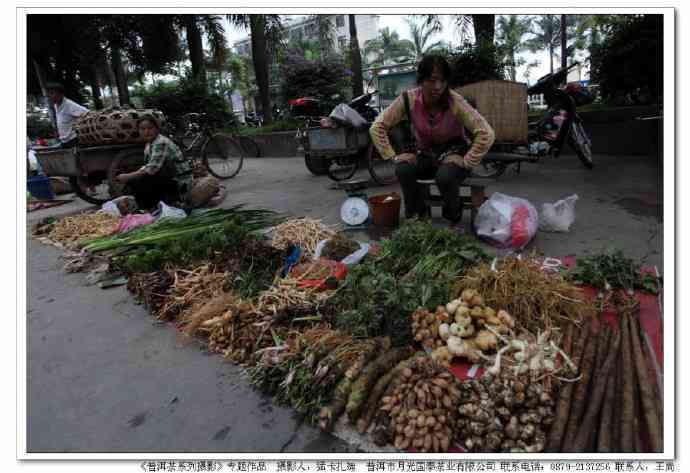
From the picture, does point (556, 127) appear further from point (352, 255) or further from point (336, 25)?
point (336, 25)

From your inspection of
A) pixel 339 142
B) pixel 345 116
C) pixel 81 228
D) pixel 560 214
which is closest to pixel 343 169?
pixel 339 142

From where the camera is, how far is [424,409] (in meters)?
1.65

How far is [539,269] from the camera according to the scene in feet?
8.09

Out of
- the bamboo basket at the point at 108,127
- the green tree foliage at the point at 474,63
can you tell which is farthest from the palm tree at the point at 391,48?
the bamboo basket at the point at 108,127

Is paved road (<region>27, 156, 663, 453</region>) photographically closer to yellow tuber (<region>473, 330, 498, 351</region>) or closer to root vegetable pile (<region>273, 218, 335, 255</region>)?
yellow tuber (<region>473, 330, 498, 351</region>)

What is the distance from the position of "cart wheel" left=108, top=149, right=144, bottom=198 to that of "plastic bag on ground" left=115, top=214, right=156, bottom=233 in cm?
113

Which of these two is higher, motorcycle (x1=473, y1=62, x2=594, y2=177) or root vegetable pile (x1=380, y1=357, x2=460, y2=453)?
motorcycle (x1=473, y1=62, x2=594, y2=177)

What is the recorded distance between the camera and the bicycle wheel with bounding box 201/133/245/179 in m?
8.27

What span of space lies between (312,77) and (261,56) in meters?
1.83

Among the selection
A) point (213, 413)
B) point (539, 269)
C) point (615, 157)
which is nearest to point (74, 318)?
point (213, 413)

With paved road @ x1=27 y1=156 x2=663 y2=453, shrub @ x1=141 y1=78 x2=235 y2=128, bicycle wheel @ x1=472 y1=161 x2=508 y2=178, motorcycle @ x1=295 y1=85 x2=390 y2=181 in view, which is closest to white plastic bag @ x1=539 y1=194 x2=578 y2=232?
paved road @ x1=27 y1=156 x2=663 y2=453

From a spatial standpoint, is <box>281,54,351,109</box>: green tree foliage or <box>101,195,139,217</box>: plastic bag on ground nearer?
<box>101,195,139,217</box>: plastic bag on ground

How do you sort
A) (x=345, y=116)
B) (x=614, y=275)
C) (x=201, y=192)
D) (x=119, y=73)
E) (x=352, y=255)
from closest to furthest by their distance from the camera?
(x=614, y=275), (x=352, y=255), (x=201, y=192), (x=345, y=116), (x=119, y=73)

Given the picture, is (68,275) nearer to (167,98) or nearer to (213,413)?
(213,413)
